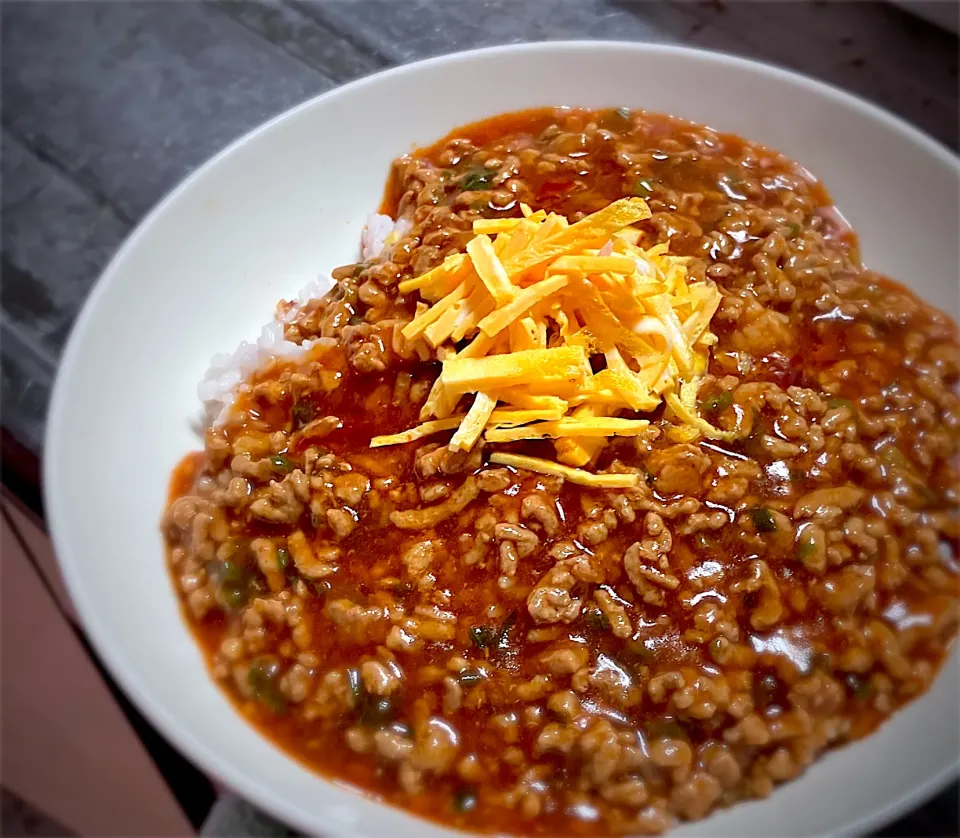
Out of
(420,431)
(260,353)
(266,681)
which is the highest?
(420,431)

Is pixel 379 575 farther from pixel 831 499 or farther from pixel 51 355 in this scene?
pixel 51 355

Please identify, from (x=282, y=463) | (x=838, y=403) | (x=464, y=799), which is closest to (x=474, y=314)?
(x=282, y=463)

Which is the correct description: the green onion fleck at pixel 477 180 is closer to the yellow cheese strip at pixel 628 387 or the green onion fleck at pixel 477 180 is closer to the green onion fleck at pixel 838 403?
the yellow cheese strip at pixel 628 387

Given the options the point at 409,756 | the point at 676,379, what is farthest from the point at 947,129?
the point at 409,756

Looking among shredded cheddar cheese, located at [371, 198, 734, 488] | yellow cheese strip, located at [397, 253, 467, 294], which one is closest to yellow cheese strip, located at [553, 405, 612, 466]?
shredded cheddar cheese, located at [371, 198, 734, 488]

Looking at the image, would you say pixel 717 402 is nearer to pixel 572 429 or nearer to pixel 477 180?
pixel 572 429

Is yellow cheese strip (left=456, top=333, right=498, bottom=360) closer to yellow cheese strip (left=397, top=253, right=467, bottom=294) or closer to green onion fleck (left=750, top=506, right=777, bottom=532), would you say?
yellow cheese strip (left=397, top=253, right=467, bottom=294)

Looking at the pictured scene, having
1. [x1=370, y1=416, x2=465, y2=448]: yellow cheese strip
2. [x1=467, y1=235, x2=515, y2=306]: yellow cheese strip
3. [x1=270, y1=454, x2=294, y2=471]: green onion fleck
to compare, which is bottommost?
[x1=270, y1=454, x2=294, y2=471]: green onion fleck

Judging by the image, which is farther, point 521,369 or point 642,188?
point 642,188
